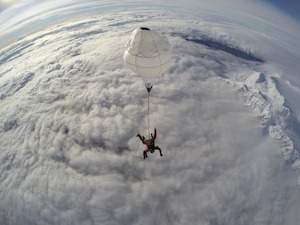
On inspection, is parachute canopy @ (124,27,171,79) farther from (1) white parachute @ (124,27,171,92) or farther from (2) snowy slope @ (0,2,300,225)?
(2) snowy slope @ (0,2,300,225)

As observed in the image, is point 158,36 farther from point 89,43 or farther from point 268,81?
point 89,43

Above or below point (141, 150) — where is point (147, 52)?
above

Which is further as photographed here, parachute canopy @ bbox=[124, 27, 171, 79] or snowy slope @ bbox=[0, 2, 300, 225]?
snowy slope @ bbox=[0, 2, 300, 225]

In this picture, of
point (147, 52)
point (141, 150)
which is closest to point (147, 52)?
point (147, 52)

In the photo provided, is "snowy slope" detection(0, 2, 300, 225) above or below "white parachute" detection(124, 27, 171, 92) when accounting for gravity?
below

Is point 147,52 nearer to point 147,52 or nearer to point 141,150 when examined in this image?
point 147,52

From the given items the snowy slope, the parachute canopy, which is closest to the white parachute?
the parachute canopy

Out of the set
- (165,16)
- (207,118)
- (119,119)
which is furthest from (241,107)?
(165,16)

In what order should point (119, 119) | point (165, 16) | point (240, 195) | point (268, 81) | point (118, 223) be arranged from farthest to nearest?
point (165, 16), point (268, 81), point (119, 119), point (240, 195), point (118, 223)
